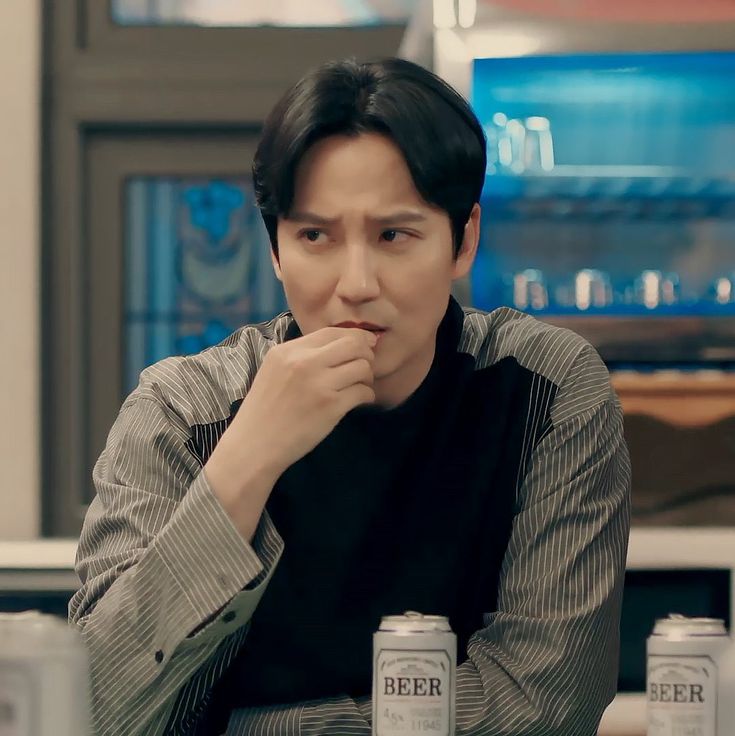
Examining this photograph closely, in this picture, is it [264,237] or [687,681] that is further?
[264,237]

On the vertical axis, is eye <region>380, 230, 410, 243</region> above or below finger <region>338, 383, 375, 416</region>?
above

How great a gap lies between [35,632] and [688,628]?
0.52m

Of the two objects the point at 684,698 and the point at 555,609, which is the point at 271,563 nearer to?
the point at 555,609

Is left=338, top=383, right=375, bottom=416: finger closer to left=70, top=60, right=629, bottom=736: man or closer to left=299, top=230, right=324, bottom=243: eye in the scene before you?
left=70, top=60, right=629, bottom=736: man

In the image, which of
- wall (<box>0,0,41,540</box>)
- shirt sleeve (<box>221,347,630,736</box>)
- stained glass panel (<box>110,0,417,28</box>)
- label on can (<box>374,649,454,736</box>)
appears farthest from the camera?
stained glass panel (<box>110,0,417,28</box>)

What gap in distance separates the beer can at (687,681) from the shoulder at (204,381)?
0.73 m

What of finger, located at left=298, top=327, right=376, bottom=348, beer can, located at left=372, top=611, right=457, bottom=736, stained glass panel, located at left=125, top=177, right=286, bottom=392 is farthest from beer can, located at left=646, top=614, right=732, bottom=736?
stained glass panel, located at left=125, top=177, right=286, bottom=392

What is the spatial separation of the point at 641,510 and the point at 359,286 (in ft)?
3.98

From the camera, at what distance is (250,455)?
1.44m

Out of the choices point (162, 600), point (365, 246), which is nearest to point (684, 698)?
point (162, 600)

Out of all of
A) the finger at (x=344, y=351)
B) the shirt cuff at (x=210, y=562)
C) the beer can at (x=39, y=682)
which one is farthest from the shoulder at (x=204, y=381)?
the beer can at (x=39, y=682)

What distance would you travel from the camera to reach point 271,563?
1.40 metres

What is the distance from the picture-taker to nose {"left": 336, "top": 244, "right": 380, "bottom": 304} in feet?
5.02

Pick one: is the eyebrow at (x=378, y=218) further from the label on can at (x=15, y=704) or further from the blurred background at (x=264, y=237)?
the blurred background at (x=264, y=237)
